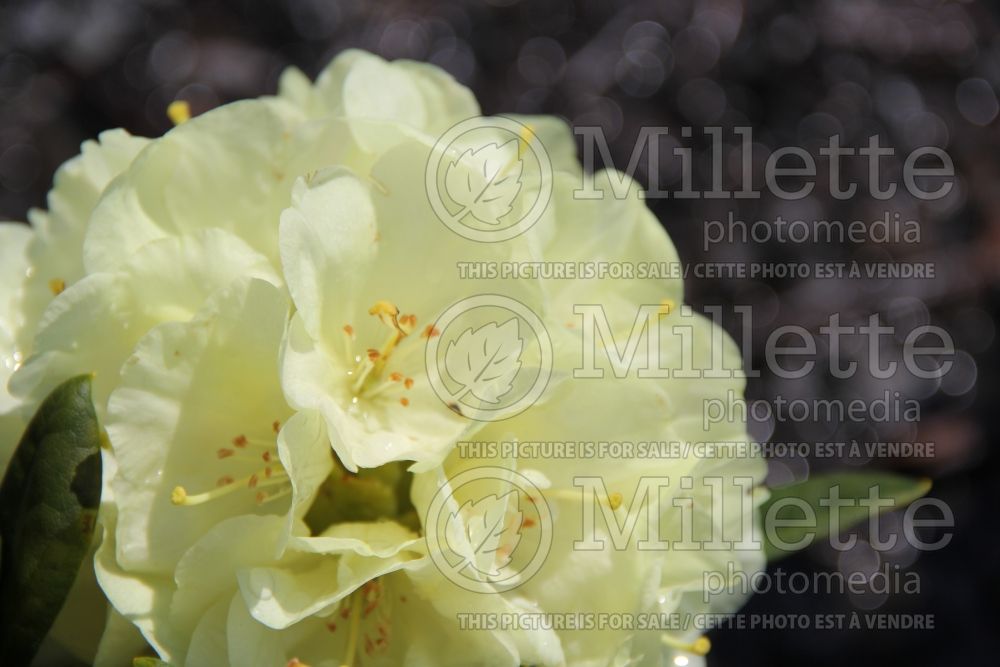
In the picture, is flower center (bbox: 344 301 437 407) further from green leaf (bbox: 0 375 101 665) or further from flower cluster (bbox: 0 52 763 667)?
green leaf (bbox: 0 375 101 665)

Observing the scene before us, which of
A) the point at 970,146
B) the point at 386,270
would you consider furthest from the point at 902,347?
the point at 386,270

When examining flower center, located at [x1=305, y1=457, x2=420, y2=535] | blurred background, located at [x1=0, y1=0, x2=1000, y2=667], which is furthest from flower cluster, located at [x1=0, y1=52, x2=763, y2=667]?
blurred background, located at [x1=0, y1=0, x2=1000, y2=667]

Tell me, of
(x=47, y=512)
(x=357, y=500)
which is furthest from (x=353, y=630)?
(x=47, y=512)

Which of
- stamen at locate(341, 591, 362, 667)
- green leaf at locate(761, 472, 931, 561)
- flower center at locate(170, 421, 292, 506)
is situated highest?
flower center at locate(170, 421, 292, 506)

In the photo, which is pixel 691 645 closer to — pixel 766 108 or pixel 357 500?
pixel 357 500

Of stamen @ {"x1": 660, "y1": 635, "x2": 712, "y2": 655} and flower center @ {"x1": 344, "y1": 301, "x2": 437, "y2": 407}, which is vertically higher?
flower center @ {"x1": 344, "y1": 301, "x2": 437, "y2": 407}

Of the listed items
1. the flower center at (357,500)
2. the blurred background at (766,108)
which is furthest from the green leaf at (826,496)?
the blurred background at (766,108)

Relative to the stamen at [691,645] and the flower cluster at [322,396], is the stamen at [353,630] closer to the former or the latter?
the flower cluster at [322,396]
